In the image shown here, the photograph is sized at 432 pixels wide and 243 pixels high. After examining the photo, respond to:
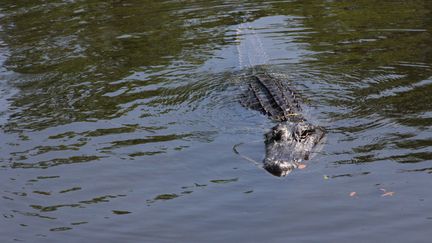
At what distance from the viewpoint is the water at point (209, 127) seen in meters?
6.69

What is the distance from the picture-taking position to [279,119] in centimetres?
921

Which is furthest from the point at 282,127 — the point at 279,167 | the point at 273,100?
the point at 273,100

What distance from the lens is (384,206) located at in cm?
668

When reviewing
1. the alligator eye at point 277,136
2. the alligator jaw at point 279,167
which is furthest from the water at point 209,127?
the alligator eye at point 277,136

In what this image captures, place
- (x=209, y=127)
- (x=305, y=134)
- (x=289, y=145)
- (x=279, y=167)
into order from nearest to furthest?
(x=279, y=167) → (x=289, y=145) → (x=305, y=134) → (x=209, y=127)

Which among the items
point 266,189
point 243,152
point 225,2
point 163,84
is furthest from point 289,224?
point 225,2

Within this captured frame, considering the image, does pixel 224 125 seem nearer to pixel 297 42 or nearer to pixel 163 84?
pixel 163 84

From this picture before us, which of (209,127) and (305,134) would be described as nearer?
(305,134)

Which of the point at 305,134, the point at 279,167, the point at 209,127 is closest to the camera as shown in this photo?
the point at 279,167

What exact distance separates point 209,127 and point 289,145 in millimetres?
1217

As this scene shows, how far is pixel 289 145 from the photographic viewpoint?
26.8 ft

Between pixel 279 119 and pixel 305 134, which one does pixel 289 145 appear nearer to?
pixel 305 134

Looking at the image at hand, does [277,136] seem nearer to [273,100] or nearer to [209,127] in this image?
[209,127]

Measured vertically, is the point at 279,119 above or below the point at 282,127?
below
